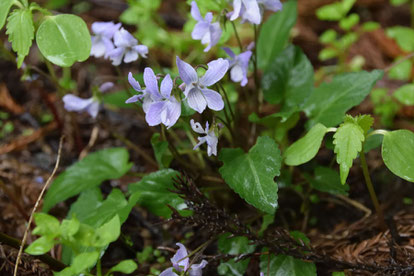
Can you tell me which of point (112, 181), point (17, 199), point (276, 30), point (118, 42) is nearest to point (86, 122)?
point (112, 181)

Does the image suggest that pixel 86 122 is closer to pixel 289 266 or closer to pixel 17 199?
pixel 17 199

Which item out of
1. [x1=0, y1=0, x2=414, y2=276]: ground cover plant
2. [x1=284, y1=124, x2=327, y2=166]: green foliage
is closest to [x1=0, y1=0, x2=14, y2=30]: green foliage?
[x1=0, y1=0, x2=414, y2=276]: ground cover plant

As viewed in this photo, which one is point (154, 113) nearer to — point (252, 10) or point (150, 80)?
point (150, 80)

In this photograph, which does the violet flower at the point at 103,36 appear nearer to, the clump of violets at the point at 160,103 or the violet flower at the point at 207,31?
the violet flower at the point at 207,31

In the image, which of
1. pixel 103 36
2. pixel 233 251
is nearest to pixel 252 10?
pixel 103 36

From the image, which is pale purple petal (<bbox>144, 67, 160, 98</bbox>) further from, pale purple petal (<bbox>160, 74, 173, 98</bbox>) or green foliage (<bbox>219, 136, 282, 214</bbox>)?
green foliage (<bbox>219, 136, 282, 214</bbox>)
